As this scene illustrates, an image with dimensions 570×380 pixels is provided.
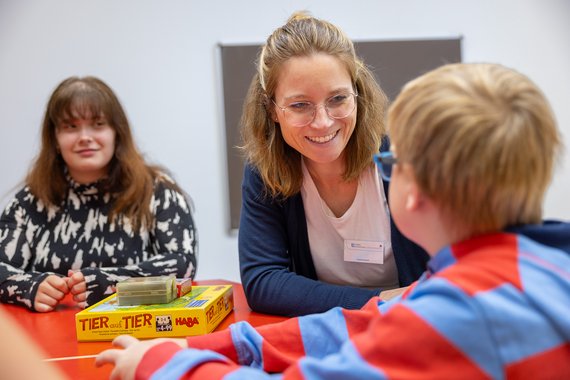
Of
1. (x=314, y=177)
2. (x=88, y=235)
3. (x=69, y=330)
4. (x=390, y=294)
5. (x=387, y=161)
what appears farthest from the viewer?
(x=88, y=235)

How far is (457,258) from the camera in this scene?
86 centimetres

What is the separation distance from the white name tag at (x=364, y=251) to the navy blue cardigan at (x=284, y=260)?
0.06 metres

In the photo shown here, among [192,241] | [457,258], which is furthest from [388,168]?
[192,241]

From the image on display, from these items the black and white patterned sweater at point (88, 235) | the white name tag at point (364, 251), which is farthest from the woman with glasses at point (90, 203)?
the white name tag at point (364, 251)

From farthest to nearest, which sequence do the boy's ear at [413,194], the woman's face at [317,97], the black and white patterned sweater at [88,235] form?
the black and white patterned sweater at [88,235], the woman's face at [317,97], the boy's ear at [413,194]

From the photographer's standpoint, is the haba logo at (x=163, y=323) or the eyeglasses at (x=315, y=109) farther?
the eyeglasses at (x=315, y=109)

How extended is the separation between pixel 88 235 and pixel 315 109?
1.19 meters

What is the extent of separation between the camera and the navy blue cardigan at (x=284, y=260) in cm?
156

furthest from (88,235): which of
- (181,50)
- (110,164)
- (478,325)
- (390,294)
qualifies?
(478,325)

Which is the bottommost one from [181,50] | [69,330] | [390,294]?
[69,330]

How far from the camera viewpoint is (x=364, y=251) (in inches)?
69.5

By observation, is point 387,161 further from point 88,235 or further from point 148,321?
point 88,235

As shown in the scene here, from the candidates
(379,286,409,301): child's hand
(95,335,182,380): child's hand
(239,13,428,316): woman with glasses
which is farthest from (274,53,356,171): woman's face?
(95,335,182,380): child's hand

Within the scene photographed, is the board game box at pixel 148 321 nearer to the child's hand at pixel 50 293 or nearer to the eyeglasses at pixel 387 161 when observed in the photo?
the child's hand at pixel 50 293
